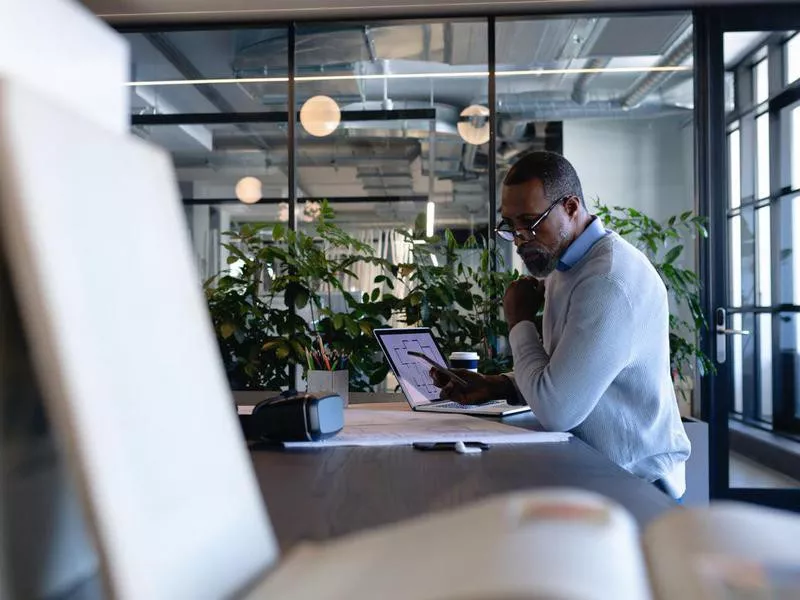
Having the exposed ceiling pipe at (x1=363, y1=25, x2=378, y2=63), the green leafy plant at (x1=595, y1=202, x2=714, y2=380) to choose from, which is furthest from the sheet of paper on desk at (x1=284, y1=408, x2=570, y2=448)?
the exposed ceiling pipe at (x1=363, y1=25, x2=378, y2=63)

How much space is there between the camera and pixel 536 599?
1.02 ft

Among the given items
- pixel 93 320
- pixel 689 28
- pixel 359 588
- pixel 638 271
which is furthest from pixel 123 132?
pixel 689 28

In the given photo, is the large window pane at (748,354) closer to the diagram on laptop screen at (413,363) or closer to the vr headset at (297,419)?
the diagram on laptop screen at (413,363)

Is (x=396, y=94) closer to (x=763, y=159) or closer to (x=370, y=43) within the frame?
(x=370, y=43)

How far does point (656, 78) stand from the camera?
517 cm

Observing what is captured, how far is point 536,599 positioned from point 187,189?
541 centimetres

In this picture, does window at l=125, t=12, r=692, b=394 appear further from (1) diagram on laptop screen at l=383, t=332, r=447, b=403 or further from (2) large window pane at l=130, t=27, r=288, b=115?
(1) diagram on laptop screen at l=383, t=332, r=447, b=403

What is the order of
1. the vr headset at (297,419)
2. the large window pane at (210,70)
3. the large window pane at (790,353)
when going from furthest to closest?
1. the large window pane at (210,70)
2. the large window pane at (790,353)
3. the vr headset at (297,419)

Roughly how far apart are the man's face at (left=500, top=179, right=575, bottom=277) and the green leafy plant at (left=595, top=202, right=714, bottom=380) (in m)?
2.10

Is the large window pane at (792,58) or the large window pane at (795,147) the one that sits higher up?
the large window pane at (792,58)

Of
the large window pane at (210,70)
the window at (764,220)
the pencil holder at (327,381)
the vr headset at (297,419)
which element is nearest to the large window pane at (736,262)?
the window at (764,220)

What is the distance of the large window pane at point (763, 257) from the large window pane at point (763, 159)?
108 mm

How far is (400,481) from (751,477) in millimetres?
4374

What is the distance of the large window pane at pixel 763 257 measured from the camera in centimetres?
482
